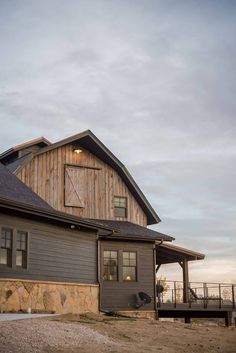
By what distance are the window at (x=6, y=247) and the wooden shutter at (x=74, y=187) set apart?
879 cm

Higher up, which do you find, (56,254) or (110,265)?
(56,254)

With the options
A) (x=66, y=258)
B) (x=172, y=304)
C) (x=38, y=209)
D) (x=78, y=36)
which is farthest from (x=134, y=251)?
(x=78, y=36)

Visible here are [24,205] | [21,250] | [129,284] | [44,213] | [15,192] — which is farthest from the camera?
[129,284]

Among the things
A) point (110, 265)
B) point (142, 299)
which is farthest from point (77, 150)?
point (142, 299)

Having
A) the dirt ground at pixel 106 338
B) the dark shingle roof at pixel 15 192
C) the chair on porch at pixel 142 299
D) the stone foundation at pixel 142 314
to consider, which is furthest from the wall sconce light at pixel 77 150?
the dirt ground at pixel 106 338

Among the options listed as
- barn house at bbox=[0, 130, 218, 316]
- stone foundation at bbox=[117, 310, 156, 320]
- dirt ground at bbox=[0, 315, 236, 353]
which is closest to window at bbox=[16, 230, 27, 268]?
barn house at bbox=[0, 130, 218, 316]

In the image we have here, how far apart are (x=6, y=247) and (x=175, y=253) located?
12848 mm

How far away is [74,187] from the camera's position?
27.0 metres

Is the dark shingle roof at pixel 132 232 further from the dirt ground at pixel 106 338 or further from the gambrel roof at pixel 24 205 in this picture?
the dirt ground at pixel 106 338

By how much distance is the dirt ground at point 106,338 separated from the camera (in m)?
10.9

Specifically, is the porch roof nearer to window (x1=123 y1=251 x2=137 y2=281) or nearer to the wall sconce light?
window (x1=123 y1=251 x2=137 y2=281)

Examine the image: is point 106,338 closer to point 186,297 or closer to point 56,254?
point 56,254

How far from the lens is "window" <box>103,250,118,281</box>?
24.8m

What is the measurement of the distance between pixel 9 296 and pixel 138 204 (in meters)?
13.4
